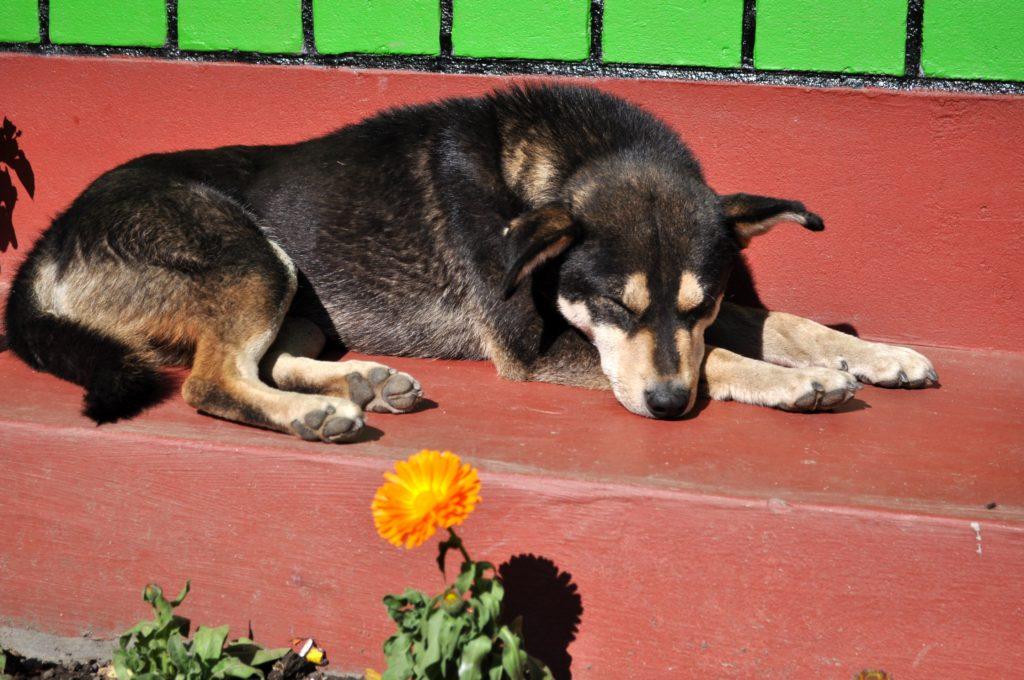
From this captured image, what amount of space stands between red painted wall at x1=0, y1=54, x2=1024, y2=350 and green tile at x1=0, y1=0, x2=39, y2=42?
217 millimetres

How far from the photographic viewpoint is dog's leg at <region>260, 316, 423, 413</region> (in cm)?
354

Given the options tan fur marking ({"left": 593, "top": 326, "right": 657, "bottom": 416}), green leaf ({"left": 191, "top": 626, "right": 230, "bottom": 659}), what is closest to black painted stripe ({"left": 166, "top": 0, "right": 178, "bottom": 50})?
tan fur marking ({"left": 593, "top": 326, "right": 657, "bottom": 416})

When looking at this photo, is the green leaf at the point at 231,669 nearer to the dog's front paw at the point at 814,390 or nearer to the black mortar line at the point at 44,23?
the dog's front paw at the point at 814,390

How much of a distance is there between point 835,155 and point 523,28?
63.1 inches

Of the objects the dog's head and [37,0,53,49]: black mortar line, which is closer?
the dog's head

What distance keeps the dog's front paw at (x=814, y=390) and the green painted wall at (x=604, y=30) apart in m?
1.59

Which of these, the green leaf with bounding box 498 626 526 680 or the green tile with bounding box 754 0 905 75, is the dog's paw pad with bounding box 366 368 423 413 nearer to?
the green leaf with bounding box 498 626 526 680

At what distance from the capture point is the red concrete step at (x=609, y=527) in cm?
270

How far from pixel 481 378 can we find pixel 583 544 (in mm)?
1362

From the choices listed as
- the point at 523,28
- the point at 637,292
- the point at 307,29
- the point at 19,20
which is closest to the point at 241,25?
the point at 307,29

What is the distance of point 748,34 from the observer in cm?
437

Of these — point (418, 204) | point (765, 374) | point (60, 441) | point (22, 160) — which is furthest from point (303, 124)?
point (765, 374)

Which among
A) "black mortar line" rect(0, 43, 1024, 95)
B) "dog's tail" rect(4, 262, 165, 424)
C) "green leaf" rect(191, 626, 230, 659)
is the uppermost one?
"black mortar line" rect(0, 43, 1024, 95)

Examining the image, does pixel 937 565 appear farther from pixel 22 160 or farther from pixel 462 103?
pixel 22 160
